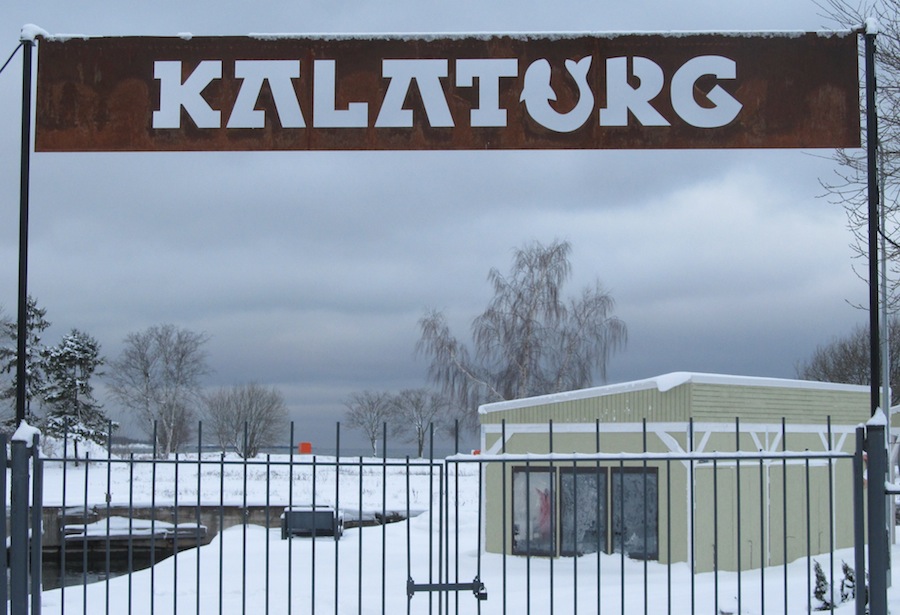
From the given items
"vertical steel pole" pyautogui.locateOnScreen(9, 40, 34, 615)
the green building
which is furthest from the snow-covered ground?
"vertical steel pole" pyautogui.locateOnScreen(9, 40, 34, 615)

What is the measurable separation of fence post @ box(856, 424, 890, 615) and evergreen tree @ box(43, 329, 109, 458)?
45744mm

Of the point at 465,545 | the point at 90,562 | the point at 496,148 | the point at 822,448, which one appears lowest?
the point at 90,562

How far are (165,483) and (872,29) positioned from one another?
3479 centimetres

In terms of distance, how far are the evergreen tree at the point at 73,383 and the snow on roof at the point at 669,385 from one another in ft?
116

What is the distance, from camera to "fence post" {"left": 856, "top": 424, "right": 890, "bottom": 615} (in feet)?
18.1

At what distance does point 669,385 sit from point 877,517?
1002 cm

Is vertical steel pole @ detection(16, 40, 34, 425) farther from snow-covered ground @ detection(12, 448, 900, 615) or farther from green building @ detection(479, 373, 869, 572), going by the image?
green building @ detection(479, 373, 869, 572)

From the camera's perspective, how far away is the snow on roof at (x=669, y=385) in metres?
15.6

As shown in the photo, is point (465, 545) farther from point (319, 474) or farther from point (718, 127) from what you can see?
point (319, 474)

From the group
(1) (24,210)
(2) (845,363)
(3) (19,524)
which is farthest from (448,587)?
→ (2) (845,363)

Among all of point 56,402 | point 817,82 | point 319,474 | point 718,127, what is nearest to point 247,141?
point 718,127

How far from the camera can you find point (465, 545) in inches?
730

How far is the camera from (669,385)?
15.6m

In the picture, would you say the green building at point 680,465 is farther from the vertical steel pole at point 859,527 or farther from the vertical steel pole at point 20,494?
the vertical steel pole at point 20,494
